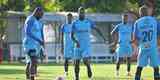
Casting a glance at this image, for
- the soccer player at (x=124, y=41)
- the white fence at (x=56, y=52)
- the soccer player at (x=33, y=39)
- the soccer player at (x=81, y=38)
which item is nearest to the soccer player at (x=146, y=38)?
the soccer player at (x=33, y=39)

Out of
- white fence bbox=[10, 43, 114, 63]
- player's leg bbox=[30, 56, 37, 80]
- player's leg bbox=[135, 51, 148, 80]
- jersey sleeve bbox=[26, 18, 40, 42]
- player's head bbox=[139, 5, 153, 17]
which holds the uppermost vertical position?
player's head bbox=[139, 5, 153, 17]

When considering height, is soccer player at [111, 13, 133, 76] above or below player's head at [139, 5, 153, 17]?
below

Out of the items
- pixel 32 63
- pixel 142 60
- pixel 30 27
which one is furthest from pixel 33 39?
pixel 142 60

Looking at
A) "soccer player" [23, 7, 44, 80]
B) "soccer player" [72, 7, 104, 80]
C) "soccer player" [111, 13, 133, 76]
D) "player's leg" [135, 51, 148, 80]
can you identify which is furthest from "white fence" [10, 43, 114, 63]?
"player's leg" [135, 51, 148, 80]

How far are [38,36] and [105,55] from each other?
28498 mm

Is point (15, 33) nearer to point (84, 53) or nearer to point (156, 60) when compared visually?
point (84, 53)

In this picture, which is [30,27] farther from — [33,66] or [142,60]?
[142,60]

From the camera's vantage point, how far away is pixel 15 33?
157 feet

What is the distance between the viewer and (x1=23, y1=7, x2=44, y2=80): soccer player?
1827 cm

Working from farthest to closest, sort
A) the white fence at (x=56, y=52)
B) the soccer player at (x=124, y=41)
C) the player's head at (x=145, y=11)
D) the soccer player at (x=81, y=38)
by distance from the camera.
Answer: the white fence at (x=56, y=52)
the soccer player at (x=124, y=41)
the soccer player at (x=81, y=38)
the player's head at (x=145, y=11)

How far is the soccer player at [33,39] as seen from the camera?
1827 cm

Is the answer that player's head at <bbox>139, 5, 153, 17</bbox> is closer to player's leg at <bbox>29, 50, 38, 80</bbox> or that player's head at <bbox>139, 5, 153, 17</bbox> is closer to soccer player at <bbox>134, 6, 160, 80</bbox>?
soccer player at <bbox>134, 6, 160, 80</bbox>

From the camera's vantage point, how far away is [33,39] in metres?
18.4

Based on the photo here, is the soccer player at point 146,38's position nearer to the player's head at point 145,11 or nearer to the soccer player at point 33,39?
the player's head at point 145,11
